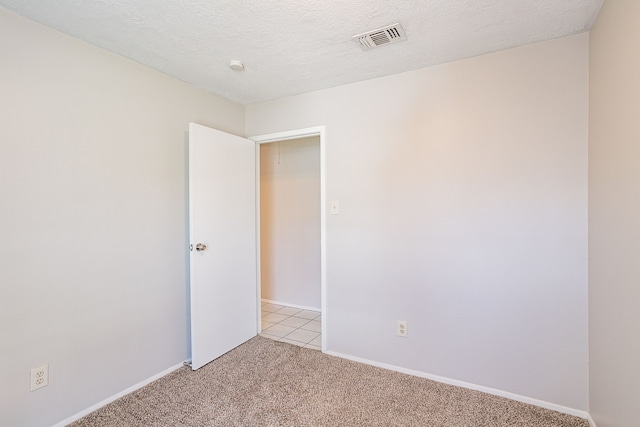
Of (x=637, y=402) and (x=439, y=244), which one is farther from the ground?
(x=439, y=244)

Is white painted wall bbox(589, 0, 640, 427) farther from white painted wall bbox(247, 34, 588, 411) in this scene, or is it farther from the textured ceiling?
the textured ceiling

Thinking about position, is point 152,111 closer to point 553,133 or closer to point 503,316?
point 553,133

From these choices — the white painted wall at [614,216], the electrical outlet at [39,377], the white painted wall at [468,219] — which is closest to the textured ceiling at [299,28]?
the white painted wall at [468,219]

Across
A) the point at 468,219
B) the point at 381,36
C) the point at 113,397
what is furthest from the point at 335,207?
the point at 113,397

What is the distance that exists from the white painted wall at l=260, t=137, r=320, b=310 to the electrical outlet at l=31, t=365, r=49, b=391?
102 inches

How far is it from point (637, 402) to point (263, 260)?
3.71 metres

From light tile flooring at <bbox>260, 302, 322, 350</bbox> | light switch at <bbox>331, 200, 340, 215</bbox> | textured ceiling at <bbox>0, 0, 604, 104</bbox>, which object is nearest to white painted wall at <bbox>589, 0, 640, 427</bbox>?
textured ceiling at <bbox>0, 0, 604, 104</bbox>

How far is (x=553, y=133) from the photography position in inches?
74.4

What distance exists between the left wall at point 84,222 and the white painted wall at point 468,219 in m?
1.31

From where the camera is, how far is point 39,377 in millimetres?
1694

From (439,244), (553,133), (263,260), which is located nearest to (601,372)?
(439,244)

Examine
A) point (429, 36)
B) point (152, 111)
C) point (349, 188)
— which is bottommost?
point (349, 188)

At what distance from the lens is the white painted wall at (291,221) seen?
3.89m

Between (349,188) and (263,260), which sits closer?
(349,188)
